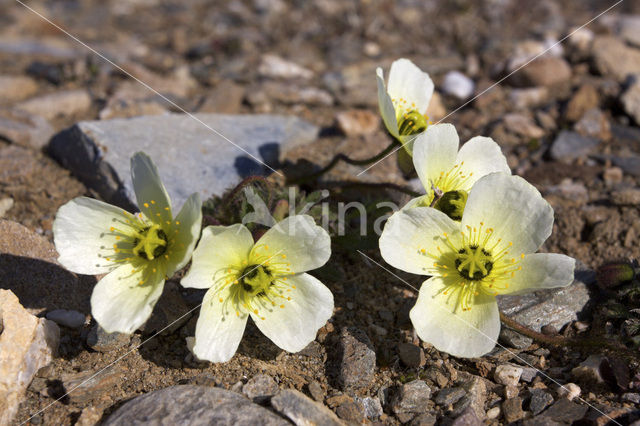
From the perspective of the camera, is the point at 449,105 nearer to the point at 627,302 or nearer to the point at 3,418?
the point at 627,302

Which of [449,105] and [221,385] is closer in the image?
[221,385]

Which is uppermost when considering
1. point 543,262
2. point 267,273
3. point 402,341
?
point 543,262

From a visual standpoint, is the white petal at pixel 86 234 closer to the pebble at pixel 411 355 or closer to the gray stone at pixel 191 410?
the gray stone at pixel 191 410

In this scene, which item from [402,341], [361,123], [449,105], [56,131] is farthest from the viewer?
[449,105]

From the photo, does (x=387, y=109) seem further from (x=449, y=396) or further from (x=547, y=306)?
(x=449, y=396)

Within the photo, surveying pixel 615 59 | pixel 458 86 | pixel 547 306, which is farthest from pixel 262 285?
pixel 615 59

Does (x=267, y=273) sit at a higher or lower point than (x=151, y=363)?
higher

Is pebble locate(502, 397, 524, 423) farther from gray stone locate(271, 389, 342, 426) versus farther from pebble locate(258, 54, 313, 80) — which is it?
→ pebble locate(258, 54, 313, 80)

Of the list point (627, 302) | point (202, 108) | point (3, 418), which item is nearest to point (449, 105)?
point (202, 108)

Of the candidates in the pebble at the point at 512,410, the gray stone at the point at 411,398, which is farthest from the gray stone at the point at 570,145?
the gray stone at the point at 411,398

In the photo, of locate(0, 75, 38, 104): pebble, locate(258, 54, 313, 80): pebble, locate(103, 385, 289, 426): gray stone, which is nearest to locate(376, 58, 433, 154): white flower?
locate(103, 385, 289, 426): gray stone
